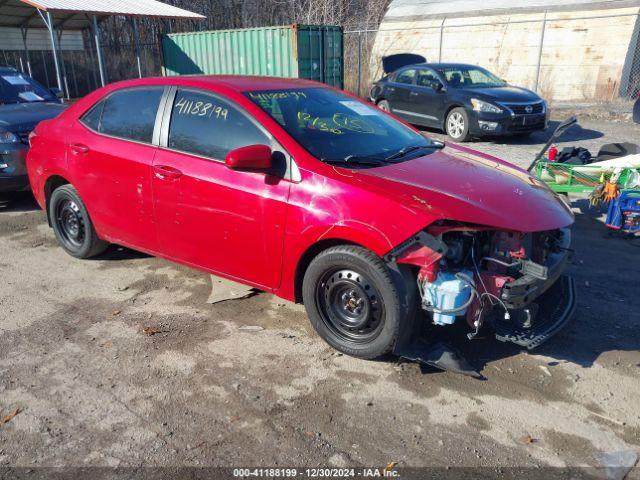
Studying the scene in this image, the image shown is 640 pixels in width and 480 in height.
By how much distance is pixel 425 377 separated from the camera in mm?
3482

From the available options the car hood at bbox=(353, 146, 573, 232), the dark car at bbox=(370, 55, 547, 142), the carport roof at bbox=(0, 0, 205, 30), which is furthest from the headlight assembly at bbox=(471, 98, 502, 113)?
the carport roof at bbox=(0, 0, 205, 30)

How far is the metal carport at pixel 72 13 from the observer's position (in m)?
14.4

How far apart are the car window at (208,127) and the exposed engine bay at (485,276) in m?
1.37

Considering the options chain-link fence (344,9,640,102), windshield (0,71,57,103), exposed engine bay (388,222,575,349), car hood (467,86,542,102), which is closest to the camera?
exposed engine bay (388,222,575,349)

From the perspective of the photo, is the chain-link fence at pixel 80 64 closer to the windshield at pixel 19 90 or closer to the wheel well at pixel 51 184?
the windshield at pixel 19 90

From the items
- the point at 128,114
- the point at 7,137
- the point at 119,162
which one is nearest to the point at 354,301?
the point at 119,162

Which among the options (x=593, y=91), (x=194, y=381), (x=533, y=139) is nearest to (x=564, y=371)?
(x=194, y=381)

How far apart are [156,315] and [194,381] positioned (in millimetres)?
1046

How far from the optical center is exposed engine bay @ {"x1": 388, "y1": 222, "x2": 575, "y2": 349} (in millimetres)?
3254

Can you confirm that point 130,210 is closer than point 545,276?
No

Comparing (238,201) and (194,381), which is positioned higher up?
(238,201)

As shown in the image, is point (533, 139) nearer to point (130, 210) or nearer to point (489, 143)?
point (489, 143)

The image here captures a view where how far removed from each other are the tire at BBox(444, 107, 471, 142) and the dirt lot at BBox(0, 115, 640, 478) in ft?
23.9

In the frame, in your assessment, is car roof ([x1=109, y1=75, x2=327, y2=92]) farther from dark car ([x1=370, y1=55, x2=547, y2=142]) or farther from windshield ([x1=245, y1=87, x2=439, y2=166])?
dark car ([x1=370, y1=55, x2=547, y2=142])
